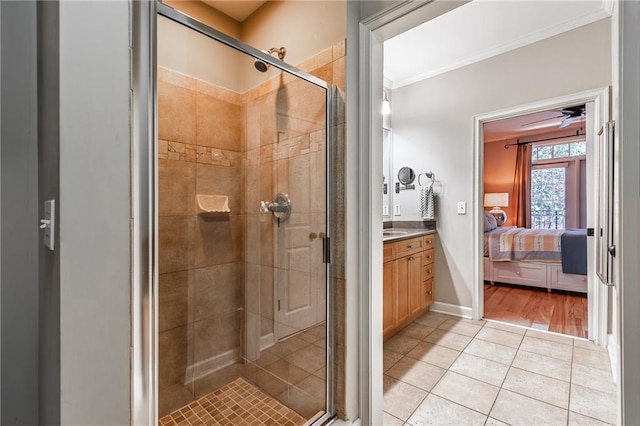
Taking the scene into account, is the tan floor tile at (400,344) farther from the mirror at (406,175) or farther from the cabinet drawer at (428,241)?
the mirror at (406,175)

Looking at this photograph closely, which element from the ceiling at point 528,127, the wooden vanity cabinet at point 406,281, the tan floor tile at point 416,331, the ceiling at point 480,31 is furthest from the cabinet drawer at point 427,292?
the ceiling at point 528,127

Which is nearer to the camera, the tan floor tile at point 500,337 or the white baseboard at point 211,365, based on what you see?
the white baseboard at point 211,365

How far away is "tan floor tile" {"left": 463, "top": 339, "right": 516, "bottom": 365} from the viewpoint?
7.34 feet

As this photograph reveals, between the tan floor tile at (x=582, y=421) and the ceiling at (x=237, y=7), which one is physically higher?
the ceiling at (x=237, y=7)

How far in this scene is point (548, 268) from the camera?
387 cm

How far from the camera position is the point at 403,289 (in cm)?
268

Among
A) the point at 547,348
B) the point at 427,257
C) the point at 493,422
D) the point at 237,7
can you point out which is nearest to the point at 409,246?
the point at 427,257

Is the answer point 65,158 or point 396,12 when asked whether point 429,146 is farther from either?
point 65,158

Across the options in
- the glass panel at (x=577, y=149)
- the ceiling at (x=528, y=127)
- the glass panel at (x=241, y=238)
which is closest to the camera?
the glass panel at (x=241, y=238)

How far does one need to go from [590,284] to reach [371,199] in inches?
95.6

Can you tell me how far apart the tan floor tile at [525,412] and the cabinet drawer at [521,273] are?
277cm

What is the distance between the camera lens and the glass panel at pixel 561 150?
6445mm

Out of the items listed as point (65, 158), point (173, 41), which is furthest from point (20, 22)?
point (173, 41)

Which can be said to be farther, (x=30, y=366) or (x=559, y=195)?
(x=559, y=195)
